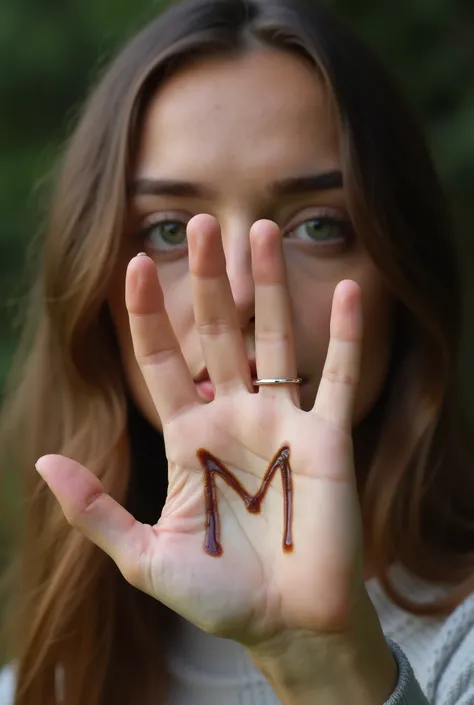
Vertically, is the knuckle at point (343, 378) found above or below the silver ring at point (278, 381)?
below

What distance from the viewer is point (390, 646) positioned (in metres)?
0.75

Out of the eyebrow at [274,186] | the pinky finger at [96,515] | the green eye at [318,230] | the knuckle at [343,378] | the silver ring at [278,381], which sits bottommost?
the pinky finger at [96,515]

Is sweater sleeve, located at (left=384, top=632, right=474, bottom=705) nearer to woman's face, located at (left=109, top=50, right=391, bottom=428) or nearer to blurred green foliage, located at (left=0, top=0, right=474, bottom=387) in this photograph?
woman's face, located at (left=109, top=50, right=391, bottom=428)

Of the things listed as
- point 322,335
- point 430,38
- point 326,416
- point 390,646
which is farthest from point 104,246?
point 430,38

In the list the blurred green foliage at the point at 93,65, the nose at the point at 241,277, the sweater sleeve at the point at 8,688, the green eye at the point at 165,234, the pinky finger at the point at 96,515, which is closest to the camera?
the pinky finger at the point at 96,515

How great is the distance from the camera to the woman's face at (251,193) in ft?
2.95

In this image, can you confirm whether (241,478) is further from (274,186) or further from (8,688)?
(8,688)

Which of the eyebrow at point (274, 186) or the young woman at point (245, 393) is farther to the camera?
the eyebrow at point (274, 186)

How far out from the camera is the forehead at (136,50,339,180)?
2.95ft

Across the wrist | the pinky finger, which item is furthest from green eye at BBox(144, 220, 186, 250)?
the wrist

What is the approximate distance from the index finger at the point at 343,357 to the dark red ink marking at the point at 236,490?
0.06 metres

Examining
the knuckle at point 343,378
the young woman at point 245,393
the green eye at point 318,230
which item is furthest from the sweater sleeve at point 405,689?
the green eye at point 318,230

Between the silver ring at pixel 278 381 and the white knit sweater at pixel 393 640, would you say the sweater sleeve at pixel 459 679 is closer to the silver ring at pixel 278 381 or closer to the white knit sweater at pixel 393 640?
the white knit sweater at pixel 393 640

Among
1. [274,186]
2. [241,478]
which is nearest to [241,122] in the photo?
[274,186]
